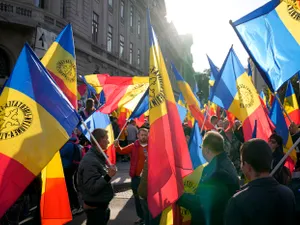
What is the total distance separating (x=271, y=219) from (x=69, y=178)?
4935mm

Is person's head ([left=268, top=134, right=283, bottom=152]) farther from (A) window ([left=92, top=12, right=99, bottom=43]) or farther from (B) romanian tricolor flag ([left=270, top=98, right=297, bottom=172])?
(A) window ([left=92, top=12, right=99, bottom=43])

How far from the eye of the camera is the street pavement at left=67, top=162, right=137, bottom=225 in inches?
237

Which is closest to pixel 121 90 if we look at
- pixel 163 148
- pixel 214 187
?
pixel 163 148

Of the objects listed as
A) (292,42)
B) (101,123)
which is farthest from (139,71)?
(292,42)

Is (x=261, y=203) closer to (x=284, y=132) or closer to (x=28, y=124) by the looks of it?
(x=28, y=124)

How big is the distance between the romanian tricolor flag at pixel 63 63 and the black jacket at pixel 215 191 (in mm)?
2329

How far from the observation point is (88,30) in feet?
75.8

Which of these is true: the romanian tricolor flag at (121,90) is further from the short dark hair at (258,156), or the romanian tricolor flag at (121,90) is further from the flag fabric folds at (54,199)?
the short dark hair at (258,156)

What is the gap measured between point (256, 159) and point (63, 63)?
11.2ft

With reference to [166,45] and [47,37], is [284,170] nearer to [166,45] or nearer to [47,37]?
[47,37]

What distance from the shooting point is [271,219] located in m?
2.04

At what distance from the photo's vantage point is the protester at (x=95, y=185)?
12.5 ft

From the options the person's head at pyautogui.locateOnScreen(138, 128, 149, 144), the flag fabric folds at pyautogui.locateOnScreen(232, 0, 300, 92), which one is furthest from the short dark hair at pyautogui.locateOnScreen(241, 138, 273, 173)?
the person's head at pyautogui.locateOnScreen(138, 128, 149, 144)

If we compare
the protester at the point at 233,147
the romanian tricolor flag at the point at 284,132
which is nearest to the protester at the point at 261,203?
the romanian tricolor flag at the point at 284,132
